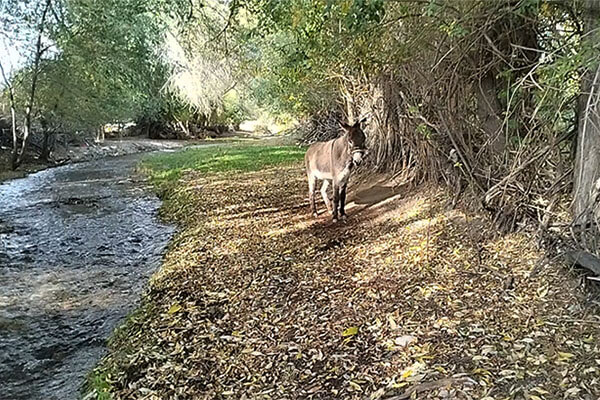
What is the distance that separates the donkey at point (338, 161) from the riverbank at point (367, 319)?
2.18ft

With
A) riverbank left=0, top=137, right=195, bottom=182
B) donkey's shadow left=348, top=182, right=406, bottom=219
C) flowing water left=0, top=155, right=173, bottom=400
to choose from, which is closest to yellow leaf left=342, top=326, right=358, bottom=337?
flowing water left=0, top=155, right=173, bottom=400

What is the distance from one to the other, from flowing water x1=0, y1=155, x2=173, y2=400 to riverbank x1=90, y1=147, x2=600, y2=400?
1.22 feet

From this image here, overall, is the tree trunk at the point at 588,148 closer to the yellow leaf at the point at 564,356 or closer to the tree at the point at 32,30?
the yellow leaf at the point at 564,356

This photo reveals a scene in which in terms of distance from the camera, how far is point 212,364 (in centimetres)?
385

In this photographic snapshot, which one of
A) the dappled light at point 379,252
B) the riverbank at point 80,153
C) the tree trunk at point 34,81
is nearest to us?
the dappled light at point 379,252

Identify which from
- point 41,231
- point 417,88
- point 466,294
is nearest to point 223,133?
point 41,231

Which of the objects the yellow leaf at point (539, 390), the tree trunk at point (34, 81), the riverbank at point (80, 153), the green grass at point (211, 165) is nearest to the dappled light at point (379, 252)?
the yellow leaf at point (539, 390)

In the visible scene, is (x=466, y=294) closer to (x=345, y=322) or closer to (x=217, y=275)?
(x=345, y=322)

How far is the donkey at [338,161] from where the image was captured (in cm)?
673

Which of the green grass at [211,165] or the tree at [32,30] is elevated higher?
the tree at [32,30]

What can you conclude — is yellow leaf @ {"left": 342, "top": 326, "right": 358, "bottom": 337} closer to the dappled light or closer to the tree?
the dappled light

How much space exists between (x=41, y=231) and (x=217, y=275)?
16.4 feet

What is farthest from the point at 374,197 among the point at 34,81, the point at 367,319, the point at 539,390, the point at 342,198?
the point at 34,81

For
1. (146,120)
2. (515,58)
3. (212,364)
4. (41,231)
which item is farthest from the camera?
(146,120)
